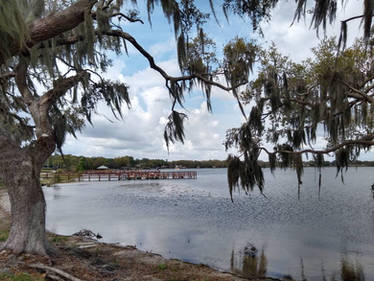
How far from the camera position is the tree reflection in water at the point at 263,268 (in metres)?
6.95

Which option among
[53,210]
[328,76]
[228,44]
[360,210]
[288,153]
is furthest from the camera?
[53,210]

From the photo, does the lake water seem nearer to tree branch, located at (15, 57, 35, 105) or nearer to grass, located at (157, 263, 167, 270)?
grass, located at (157, 263, 167, 270)

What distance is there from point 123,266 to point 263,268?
11.8 feet

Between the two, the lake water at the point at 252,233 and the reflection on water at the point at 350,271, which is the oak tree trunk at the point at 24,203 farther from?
the reflection on water at the point at 350,271

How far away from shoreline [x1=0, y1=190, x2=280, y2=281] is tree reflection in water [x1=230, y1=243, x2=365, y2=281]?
693mm

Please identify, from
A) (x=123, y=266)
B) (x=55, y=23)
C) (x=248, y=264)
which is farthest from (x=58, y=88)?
(x=248, y=264)

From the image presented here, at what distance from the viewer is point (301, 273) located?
7.33m

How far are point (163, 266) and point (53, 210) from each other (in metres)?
13.7

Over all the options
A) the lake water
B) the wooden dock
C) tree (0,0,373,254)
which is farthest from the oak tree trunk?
the wooden dock

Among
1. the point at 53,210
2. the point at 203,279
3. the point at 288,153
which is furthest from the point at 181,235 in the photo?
the point at 53,210

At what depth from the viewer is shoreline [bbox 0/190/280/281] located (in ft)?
17.1

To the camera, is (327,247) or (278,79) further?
(327,247)

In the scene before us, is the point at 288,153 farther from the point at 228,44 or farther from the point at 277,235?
the point at 277,235

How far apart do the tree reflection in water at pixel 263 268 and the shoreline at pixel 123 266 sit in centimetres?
69
